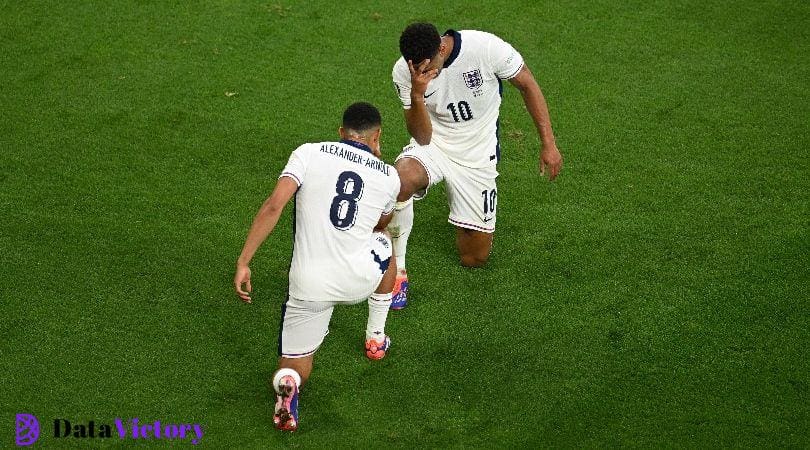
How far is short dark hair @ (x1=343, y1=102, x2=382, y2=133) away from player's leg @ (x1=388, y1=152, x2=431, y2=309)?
1035 millimetres

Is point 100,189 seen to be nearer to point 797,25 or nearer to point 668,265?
point 668,265

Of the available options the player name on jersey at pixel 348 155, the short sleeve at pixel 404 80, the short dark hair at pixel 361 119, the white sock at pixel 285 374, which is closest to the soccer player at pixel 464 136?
the short sleeve at pixel 404 80

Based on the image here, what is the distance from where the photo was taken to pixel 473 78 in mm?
6418

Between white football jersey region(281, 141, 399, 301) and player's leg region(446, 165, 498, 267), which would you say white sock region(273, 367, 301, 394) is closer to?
white football jersey region(281, 141, 399, 301)

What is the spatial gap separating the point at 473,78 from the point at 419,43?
2.51 ft

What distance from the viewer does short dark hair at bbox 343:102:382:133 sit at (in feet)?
17.3

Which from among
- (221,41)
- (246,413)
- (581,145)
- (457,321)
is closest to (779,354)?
(457,321)

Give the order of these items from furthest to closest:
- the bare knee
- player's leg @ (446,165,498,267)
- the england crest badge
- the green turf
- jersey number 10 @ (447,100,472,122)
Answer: player's leg @ (446,165,498,267) → jersey number 10 @ (447,100,472,122) → the england crest badge → the bare knee → the green turf

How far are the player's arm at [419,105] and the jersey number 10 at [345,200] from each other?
0.82 metres

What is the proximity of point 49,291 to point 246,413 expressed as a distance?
5.75 feet

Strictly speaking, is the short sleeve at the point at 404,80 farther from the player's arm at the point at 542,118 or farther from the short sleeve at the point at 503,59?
the player's arm at the point at 542,118

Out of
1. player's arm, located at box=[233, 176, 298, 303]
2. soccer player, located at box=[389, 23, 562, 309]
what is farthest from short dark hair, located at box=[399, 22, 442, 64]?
player's arm, located at box=[233, 176, 298, 303]

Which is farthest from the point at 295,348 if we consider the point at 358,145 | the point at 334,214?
the point at 358,145

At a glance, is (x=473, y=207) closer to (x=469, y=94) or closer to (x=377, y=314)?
(x=469, y=94)
